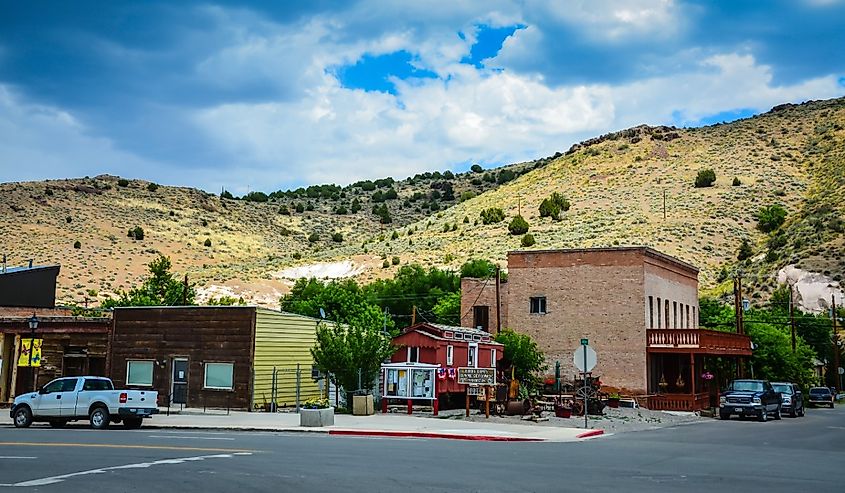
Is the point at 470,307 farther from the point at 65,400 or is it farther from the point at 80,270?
the point at 80,270

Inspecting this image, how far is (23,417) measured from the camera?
93.7ft

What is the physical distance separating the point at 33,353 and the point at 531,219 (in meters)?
68.4

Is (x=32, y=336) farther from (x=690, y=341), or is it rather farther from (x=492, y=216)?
(x=492, y=216)

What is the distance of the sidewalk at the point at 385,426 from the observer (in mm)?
25672

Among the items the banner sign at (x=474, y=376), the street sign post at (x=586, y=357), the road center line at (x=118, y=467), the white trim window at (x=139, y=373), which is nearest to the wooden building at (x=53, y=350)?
the white trim window at (x=139, y=373)

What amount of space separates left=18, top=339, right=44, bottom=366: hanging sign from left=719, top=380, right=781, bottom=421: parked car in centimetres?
3084

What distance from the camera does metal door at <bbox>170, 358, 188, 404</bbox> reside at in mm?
36062

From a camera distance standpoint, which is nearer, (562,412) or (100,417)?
(100,417)

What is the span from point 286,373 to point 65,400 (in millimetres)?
10823

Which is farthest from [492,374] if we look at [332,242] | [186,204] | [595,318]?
[186,204]

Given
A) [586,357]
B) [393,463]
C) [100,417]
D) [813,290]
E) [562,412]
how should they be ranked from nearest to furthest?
[393,463] → [100,417] → [586,357] → [562,412] → [813,290]

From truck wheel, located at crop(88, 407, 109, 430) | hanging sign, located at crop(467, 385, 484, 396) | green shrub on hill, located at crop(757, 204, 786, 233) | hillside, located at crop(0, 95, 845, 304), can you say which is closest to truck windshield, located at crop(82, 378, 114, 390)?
truck wheel, located at crop(88, 407, 109, 430)

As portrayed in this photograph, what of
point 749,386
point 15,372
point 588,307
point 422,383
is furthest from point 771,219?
point 15,372

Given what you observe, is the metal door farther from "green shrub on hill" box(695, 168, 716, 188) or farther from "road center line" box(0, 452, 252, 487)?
"green shrub on hill" box(695, 168, 716, 188)
